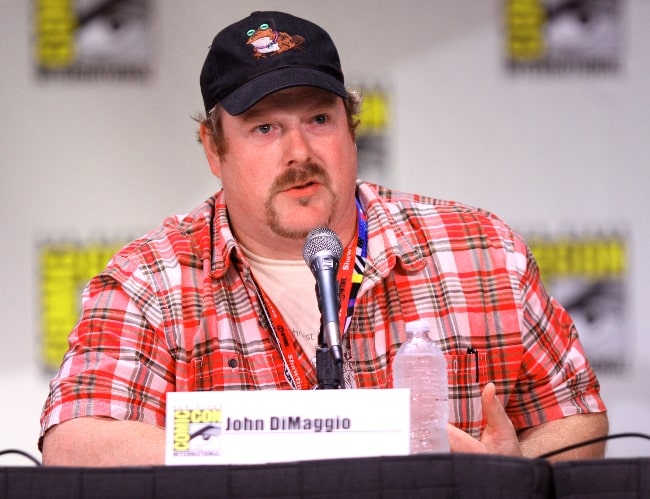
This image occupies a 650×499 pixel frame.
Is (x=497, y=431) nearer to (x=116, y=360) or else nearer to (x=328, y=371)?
(x=328, y=371)

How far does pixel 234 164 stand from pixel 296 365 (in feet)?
1.59

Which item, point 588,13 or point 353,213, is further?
point 588,13

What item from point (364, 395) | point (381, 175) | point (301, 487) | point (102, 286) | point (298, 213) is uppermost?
point (381, 175)

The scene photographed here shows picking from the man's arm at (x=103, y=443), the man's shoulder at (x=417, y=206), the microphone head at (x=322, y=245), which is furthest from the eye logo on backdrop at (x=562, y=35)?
the man's arm at (x=103, y=443)

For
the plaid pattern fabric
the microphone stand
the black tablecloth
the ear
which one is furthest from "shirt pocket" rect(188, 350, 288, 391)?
the black tablecloth

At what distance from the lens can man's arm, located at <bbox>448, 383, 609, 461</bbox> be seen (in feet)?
6.26

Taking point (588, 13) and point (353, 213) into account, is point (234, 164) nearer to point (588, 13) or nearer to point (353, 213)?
point (353, 213)

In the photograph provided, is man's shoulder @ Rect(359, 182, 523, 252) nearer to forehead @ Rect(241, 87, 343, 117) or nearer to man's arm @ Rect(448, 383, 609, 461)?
forehead @ Rect(241, 87, 343, 117)

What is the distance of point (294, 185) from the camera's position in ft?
7.72

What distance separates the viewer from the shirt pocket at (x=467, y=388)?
2.37 meters

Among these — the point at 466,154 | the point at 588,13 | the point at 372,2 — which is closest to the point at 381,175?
the point at 466,154

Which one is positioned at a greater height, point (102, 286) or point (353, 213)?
point (353, 213)

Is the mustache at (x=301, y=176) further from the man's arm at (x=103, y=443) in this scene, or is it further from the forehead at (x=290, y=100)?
the man's arm at (x=103, y=443)

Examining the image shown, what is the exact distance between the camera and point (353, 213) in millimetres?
2502
